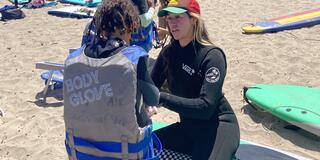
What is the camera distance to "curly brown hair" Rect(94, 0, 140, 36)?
2299 mm

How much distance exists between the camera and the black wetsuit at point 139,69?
7.34 feet

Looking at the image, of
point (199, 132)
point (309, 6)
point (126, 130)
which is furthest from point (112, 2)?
point (309, 6)

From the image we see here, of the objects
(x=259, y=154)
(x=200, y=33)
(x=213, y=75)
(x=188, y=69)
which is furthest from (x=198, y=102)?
(x=259, y=154)

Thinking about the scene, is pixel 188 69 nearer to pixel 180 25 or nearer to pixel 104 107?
pixel 180 25

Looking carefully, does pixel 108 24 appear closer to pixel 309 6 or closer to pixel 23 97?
pixel 23 97

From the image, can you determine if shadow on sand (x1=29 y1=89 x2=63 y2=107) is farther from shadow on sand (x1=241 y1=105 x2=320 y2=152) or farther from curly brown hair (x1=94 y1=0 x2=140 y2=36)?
curly brown hair (x1=94 y1=0 x2=140 y2=36)

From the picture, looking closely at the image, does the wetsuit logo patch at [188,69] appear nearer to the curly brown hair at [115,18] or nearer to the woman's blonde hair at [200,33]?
the woman's blonde hair at [200,33]

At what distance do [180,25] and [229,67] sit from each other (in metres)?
3.64

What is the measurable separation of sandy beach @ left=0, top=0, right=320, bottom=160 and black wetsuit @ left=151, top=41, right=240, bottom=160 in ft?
Answer: 4.69

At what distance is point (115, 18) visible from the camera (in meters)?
2.30

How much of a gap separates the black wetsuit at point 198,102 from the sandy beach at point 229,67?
4.69ft

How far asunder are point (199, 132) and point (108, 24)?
1.07 meters

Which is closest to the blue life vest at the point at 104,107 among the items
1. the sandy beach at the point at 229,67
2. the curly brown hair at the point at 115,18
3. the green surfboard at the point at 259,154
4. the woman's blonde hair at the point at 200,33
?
the curly brown hair at the point at 115,18

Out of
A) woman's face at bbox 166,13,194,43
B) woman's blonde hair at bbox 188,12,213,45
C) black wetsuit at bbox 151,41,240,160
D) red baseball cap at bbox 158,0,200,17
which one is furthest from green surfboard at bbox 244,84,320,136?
red baseball cap at bbox 158,0,200,17
